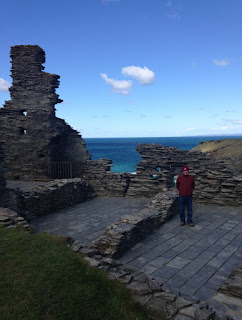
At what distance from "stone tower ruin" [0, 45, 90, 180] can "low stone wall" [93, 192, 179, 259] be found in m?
9.74

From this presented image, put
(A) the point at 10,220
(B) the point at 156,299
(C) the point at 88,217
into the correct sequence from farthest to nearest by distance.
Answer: (C) the point at 88,217
(A) the point at 10,220
(B) the point at 156,299

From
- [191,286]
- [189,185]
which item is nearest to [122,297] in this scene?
[191,286]

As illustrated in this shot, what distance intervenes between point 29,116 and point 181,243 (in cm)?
1549

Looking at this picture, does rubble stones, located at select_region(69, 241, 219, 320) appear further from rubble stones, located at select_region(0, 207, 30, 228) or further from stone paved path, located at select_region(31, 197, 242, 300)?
rubble stones, located at select_region(0, 207, 30, 228)

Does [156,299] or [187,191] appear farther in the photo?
[187,191]

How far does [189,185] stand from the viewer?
33.2 ft

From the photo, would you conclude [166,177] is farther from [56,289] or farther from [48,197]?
[56,289]

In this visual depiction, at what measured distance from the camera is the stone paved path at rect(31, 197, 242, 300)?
21.2ft

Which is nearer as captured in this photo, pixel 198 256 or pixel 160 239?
pixel 198 256

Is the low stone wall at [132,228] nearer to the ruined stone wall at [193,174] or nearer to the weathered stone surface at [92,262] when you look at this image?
the weathered stone surface at [92,262]

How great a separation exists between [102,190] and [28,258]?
1060 centimetres

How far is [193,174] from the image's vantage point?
13773 millimetres

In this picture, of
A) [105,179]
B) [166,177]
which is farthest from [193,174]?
[105,179]

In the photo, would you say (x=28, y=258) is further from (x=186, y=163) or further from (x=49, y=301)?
(x=186, y=163)
